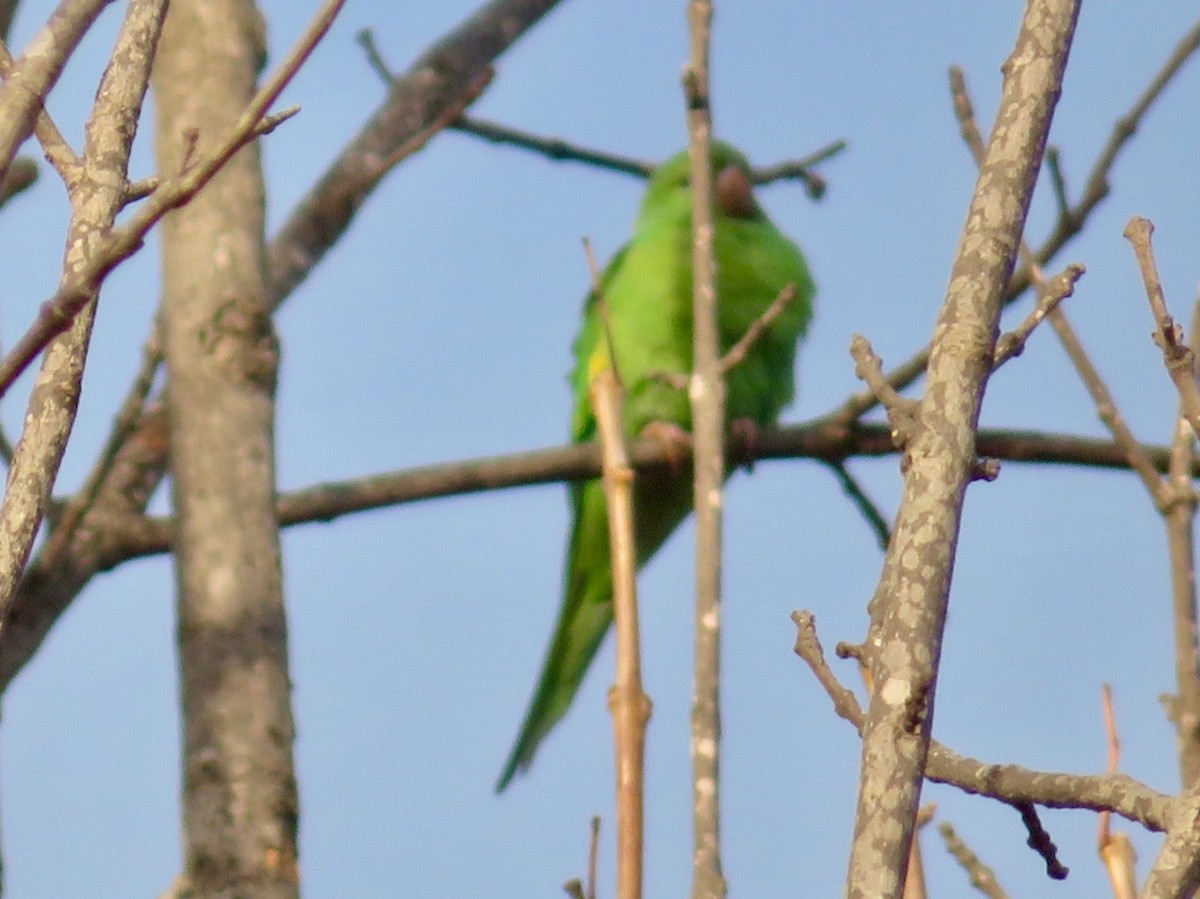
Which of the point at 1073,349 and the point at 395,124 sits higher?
the point at 395,124

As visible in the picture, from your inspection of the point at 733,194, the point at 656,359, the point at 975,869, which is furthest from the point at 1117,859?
the point at 733,194

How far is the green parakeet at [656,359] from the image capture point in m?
4.42

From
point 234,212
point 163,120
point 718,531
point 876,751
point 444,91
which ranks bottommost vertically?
point 876,751

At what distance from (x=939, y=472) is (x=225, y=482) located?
1467 mm

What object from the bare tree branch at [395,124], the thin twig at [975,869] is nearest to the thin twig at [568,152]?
the bare tree branch at [395,124]

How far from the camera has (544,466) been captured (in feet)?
9.90

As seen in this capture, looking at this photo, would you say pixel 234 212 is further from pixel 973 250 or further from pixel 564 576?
pixel 564 576

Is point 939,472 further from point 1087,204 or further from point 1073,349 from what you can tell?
point 1087,204

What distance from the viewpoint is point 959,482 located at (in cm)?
108

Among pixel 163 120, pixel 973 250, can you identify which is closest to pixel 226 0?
pixel 163 120

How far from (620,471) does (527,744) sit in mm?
2775

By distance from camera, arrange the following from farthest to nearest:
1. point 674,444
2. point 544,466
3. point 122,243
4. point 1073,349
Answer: point 674,444 < point 544,466 < point 1073,349 < point 122,243

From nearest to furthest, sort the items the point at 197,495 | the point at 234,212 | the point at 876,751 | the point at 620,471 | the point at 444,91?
the point at 876,751, the point at 620,471, the point at 197,495, the point at 234,212, the point at 444,91

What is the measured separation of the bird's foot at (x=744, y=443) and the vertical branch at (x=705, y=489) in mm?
1277
